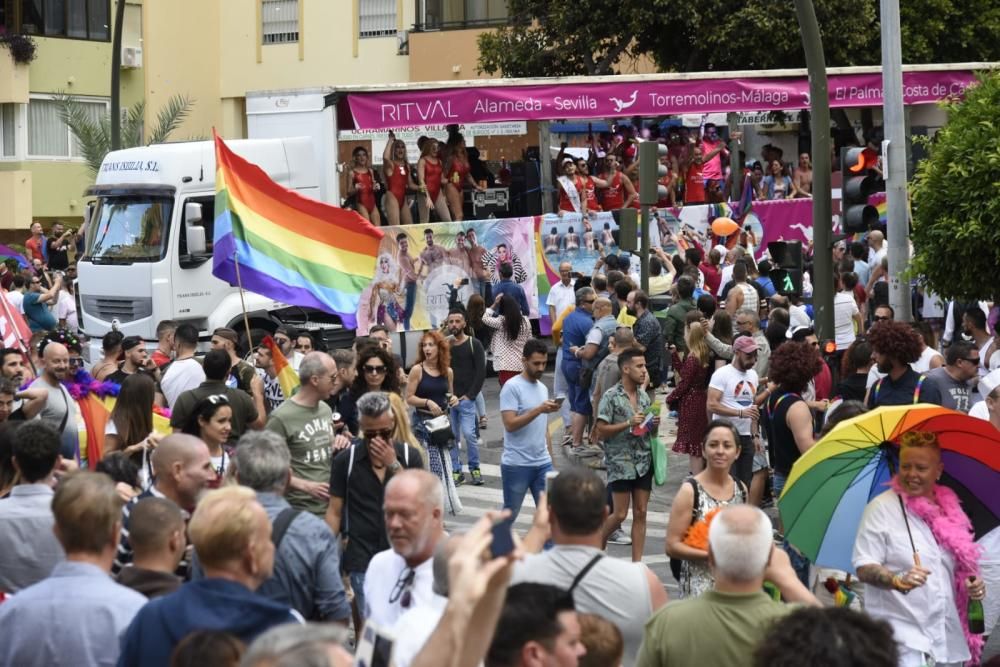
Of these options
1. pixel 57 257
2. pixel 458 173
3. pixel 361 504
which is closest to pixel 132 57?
pixel 57 257

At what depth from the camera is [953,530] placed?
6.88 metres

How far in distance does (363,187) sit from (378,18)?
21014 mm

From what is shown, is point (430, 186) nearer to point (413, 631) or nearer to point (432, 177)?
point (432, 177)

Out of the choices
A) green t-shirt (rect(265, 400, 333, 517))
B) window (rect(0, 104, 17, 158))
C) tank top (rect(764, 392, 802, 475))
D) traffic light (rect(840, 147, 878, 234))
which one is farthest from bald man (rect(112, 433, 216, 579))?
window (rect(0, 104, 17, 158))

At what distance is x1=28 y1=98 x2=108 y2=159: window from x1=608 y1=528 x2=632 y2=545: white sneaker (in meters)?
26.8

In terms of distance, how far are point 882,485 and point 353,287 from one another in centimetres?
721

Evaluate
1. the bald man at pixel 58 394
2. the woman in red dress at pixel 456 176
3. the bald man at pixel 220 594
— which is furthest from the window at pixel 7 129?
the bald man at pixel 220 594

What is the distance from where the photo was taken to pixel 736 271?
1655 cm

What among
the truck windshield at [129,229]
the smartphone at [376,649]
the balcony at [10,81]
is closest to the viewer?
the smartphone at [376,649]

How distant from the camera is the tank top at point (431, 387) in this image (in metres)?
13.0

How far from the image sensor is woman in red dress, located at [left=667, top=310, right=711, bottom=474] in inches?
493

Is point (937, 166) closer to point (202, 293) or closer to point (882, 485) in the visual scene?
point (882, 485)

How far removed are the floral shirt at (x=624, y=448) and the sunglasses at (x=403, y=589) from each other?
5117mm

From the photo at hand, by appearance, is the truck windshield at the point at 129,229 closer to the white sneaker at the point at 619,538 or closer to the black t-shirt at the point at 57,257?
the black t-shirt at the point at 57,257
